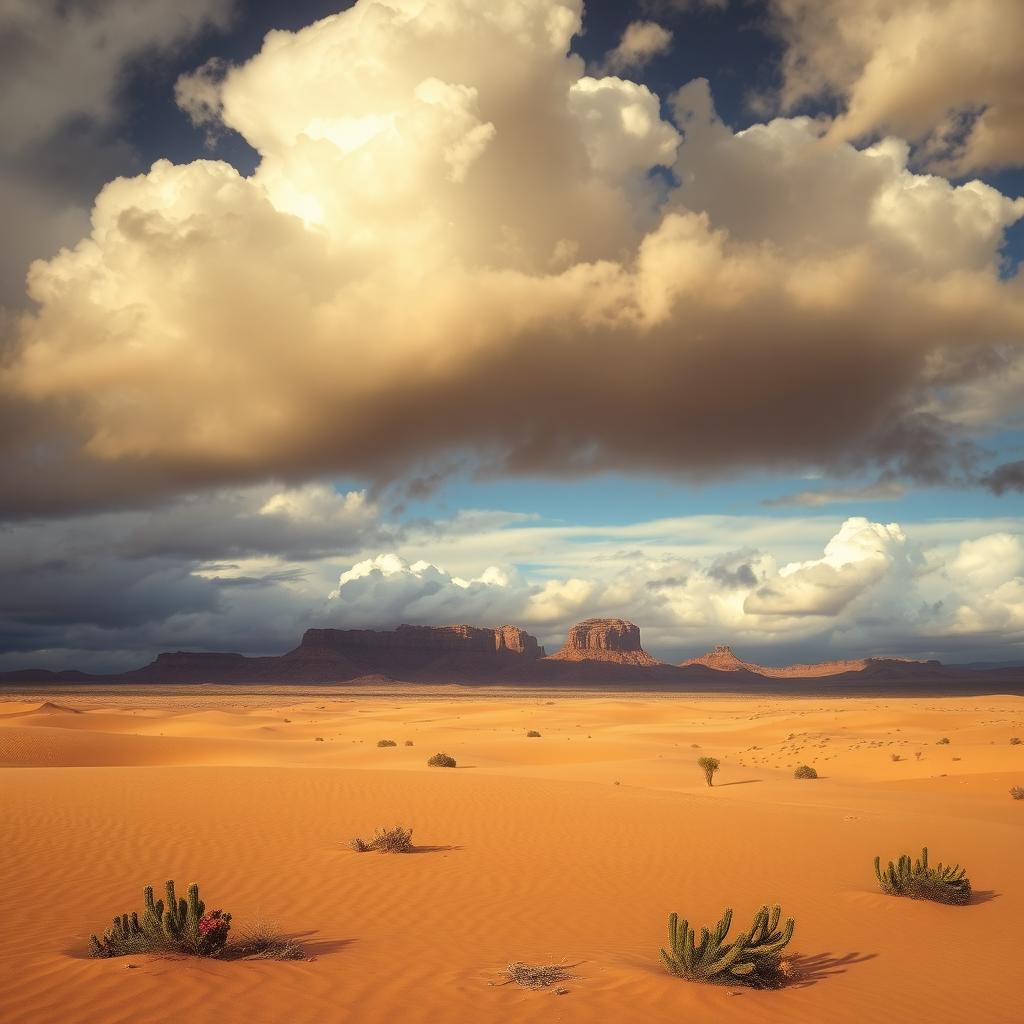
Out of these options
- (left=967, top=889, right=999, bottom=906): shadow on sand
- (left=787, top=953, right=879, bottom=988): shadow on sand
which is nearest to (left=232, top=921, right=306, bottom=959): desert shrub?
(left=787, top=953, right=879, bottom=988): shadow on sand

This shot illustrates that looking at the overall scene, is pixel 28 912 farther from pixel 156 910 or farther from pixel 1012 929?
pixel 1012 929

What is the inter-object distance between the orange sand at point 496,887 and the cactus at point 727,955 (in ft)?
0.59

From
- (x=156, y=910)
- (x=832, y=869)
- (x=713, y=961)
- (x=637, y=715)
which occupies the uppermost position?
(x=156, y=910)

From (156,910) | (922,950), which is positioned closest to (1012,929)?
(922,950)

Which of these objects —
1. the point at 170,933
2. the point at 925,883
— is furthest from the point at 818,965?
the point at 170,933

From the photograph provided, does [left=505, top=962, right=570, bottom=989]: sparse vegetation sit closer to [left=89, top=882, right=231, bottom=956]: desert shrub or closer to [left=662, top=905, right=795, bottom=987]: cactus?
[left=662, top=905, right=795, bottom=987]: cactus

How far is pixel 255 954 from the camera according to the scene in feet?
26.6

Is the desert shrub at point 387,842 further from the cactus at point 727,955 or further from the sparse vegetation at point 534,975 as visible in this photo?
the cactus at point 727,955

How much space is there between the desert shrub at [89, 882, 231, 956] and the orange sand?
9.9 inches

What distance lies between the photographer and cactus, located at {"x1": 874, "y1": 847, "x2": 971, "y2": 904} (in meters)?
11.9

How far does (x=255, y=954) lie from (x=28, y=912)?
347 centimetres

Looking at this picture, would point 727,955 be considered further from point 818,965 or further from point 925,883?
point 925,883

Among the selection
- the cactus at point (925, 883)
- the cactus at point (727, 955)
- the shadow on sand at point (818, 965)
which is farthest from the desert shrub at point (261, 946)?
the cactus at point (925, 883)

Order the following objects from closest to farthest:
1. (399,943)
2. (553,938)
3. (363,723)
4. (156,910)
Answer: (156,910) → (399,943) → (553,938) → (363,723)
